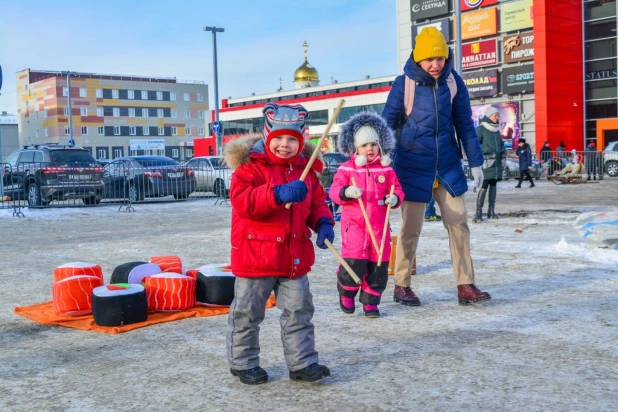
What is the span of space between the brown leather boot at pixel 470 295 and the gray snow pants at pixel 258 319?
1.97 m

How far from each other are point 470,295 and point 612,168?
85.4 feet

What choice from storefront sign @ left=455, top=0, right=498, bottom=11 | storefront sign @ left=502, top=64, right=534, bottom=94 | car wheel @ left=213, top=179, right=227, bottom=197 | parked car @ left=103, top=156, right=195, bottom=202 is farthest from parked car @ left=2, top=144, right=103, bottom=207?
storefront sign @ left=455, top=0, right=498, bottom=11

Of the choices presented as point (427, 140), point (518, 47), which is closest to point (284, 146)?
point (427, 140)

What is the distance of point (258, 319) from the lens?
369 cm

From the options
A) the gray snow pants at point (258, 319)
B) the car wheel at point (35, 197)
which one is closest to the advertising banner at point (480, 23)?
the car wheel at point (35, 197)

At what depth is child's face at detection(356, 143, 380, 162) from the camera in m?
5.04

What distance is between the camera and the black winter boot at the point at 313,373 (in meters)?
3.54

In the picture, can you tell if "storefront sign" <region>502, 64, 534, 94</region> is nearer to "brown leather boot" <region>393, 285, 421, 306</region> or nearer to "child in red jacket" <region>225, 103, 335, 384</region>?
"brown leather boot" <region>393, 285, 421, 306</region>

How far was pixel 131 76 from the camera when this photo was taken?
96.6m

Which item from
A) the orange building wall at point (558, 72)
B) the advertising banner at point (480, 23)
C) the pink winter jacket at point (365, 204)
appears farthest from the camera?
the advertising banner at point (480, 23)

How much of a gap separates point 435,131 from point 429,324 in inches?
57.8

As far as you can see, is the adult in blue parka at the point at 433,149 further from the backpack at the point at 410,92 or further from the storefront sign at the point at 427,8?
the storefront sign at the point at 427,8

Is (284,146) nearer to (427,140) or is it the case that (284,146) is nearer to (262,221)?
(262,221)

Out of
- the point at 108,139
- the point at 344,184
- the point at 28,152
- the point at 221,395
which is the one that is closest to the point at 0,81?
the point at 28,152
